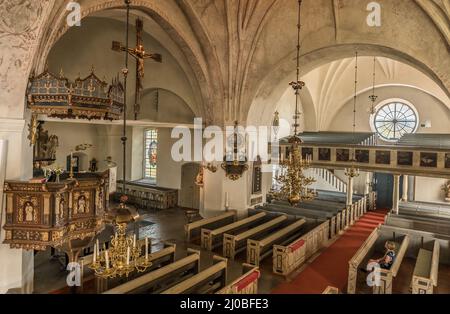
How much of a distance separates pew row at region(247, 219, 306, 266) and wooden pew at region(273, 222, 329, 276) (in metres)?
0.53

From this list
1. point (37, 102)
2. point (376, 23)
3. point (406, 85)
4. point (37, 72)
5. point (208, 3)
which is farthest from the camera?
point (406, 85)

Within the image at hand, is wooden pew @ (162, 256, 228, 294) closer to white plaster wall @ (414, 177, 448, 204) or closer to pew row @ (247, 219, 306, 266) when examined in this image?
pew row @ (247, 219, 306, 266)

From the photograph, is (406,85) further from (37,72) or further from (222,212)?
(37,72)

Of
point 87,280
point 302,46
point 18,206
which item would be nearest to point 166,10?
point 302,46

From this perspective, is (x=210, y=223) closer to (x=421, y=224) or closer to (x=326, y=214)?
(x=326, y=214)

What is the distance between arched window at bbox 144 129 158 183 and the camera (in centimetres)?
1989

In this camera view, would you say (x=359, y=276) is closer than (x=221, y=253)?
Yes

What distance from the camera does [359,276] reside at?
964 cm

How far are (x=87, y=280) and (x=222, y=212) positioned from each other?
6495mm

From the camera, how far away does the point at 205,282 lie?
24.2 feet

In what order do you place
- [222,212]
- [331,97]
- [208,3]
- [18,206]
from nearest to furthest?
[18,206] → [208,3] → [222,212] → [331,97]

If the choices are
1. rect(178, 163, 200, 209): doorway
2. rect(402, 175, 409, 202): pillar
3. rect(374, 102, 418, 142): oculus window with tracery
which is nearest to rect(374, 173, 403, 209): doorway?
rect(402, 175, 409, 202): pillar

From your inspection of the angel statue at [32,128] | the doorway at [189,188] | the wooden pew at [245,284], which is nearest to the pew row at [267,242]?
the wooden pew at [245,284]

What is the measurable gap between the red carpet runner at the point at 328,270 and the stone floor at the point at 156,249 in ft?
1.74
